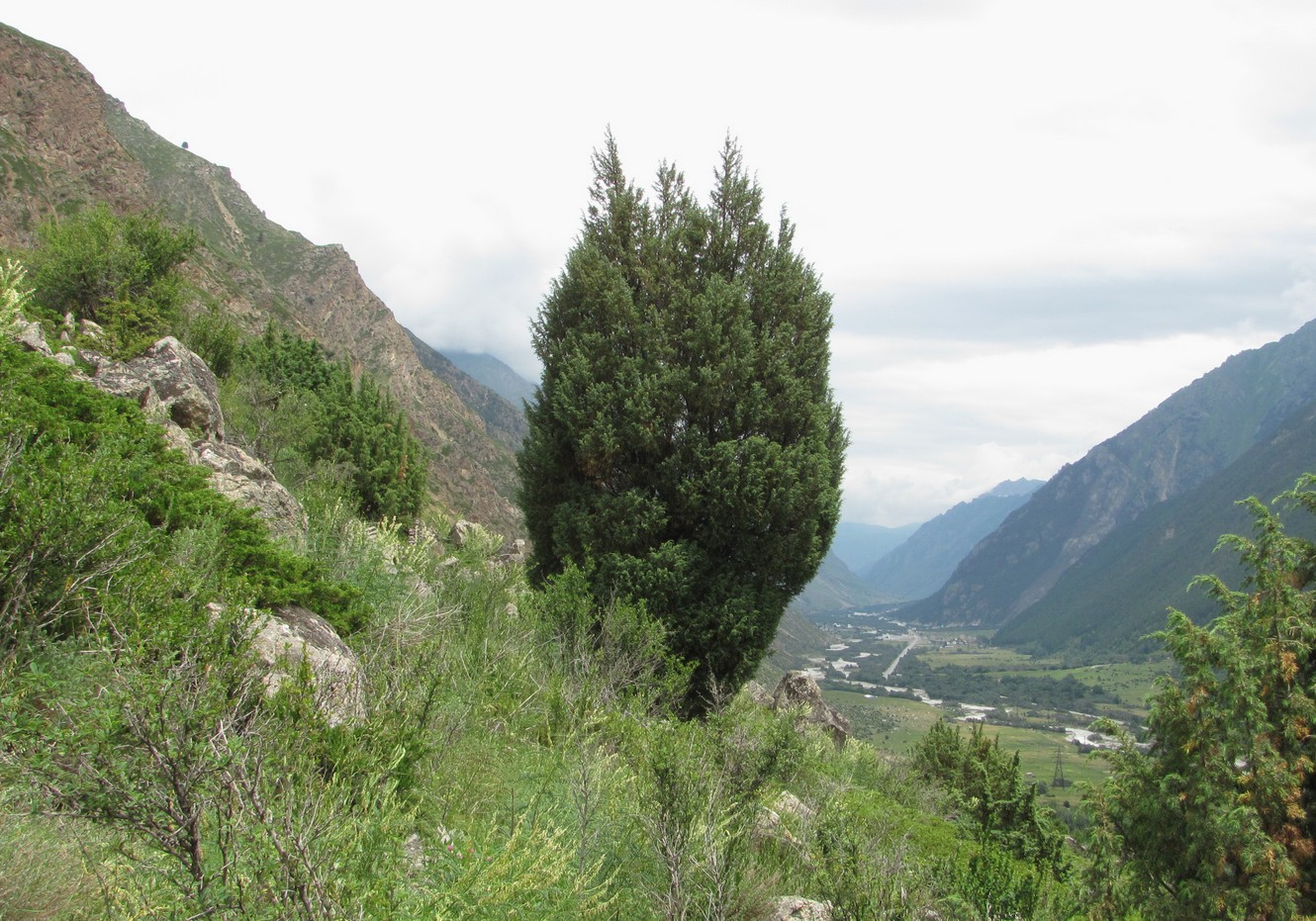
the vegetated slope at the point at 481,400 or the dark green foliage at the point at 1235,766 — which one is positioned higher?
the vegetated slope at the point at 481,400

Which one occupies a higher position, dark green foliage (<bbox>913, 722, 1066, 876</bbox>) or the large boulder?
the large boulder

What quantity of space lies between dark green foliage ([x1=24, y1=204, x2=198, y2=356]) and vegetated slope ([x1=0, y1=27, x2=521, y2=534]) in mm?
5959

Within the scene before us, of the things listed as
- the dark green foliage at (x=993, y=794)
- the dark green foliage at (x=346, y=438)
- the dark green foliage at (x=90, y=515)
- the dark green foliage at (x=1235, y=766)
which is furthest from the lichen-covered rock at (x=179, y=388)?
the dark green foliage at (x=1235, y=766)

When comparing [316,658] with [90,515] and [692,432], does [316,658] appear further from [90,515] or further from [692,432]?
[692,432]

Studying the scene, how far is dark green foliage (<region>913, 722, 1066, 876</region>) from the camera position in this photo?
13.6 metres

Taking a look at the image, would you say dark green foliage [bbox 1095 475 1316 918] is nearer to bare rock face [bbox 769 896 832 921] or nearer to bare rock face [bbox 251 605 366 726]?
bare rock face [bbox 769 896 832 921]

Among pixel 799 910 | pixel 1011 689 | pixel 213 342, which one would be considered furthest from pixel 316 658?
pixel 1011 689

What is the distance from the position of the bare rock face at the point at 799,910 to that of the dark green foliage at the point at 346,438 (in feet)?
55.8

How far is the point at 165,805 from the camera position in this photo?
10.2ft

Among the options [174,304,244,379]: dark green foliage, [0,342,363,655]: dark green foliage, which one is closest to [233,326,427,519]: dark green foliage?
[174,304,244,379]: dark green foliage

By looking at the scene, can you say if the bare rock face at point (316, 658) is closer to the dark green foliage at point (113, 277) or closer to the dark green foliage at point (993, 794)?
the dark green foliage at point (993, 794)

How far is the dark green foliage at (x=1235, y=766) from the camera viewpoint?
11.8 meters

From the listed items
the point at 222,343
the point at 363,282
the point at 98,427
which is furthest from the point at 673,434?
the point at 363,282

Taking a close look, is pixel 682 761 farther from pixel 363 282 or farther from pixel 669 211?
pixel 363 282
